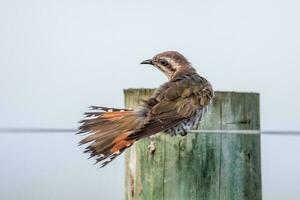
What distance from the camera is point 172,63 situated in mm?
5559

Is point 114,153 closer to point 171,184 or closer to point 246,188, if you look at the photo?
point 171,184

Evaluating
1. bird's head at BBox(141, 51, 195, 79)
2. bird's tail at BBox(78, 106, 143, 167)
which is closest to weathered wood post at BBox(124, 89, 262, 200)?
bird's tail at BBox(78, 106, 143, 167)

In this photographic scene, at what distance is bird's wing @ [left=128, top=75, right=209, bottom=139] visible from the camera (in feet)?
13.5

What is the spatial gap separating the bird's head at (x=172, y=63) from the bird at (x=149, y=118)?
1.04 ft

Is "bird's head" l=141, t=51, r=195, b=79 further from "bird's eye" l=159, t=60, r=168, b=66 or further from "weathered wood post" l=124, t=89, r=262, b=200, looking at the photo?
"weathered wood post" l=124, t=89, r=262, b=200

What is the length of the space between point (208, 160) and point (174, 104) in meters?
1.22

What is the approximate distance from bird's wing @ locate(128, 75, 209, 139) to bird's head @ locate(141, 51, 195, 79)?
354 mm

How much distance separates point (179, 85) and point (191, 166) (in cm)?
162

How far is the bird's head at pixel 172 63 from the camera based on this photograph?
216 inches

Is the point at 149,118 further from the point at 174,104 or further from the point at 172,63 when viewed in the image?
the point at 172,63

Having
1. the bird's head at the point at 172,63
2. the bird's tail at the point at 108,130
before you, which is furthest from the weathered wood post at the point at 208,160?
the bird's head at the point at 172,63

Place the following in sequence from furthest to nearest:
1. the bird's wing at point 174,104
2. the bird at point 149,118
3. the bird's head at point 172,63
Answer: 1. the bird's head at point 172,63
2. the bird's wing at point 174,104
3. the bird at point 149,118

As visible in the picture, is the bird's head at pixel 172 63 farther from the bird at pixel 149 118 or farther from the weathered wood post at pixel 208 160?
the weathered wood post at pixel 208 160

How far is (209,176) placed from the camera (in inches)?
136
